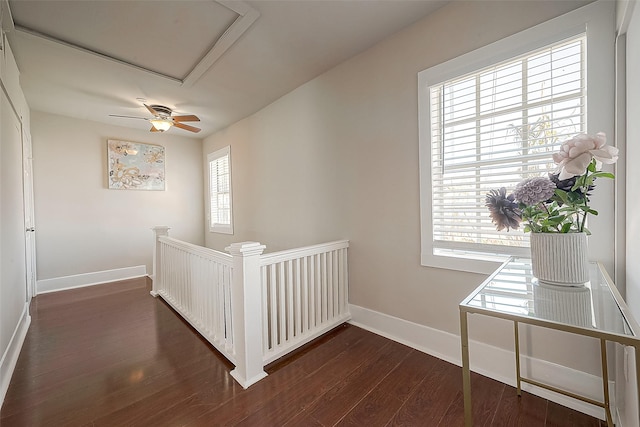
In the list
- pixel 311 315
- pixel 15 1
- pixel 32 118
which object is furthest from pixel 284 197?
pixel 32 118

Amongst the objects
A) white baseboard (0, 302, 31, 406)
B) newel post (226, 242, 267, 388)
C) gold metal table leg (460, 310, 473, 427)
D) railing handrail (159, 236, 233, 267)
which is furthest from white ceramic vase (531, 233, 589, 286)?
white baseboard (0, 302, 31, 406)

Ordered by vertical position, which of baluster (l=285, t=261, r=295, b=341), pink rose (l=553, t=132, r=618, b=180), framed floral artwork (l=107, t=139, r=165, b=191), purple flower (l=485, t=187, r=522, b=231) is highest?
framed floral artwork (l=107, t=139, r=165, b=191)

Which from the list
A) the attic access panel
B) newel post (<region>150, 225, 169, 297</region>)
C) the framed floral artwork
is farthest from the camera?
the framed floral artwork

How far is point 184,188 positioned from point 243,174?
1682 millimetres

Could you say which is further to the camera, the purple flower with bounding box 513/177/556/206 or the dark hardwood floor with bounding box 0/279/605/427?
the dark hardwood floor with bounding box 0/279/605/427

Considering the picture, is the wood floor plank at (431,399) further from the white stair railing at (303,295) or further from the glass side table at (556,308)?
the white stair railing at (303,295)

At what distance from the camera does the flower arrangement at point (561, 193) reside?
95cm

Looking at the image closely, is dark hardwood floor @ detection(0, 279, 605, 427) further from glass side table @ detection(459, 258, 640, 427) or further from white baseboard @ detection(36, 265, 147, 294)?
white baseboard @ detection(36, 265, 147, 294)

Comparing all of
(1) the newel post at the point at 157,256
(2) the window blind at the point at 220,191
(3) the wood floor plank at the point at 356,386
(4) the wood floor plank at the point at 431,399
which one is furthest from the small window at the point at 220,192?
(4) the wood floor plank at the point at 431,399

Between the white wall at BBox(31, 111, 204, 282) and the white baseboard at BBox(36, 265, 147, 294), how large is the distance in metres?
0.06

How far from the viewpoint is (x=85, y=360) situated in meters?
2.01

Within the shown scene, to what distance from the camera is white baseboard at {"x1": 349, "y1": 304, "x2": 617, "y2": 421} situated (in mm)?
1405

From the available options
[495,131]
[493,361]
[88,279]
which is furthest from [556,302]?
[88,279]

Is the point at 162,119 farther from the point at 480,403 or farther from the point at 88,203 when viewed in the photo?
the point at 480,403
